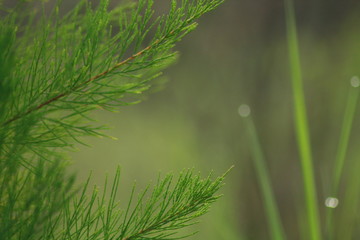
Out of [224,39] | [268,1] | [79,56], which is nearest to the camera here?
[79,56]

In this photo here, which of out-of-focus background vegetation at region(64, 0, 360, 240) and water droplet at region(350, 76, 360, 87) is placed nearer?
water droplet at region(350, 76, 360, 87)

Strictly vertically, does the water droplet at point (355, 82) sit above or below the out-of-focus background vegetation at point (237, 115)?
below

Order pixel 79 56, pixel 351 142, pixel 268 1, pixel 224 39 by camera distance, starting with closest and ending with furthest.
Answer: pixel 79 56 < pixel 351 142 < pixel 268 1 < pixel 224 39

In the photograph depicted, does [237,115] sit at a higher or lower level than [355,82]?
higher

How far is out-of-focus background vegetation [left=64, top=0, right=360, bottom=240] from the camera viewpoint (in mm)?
2398

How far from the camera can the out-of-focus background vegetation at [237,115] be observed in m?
2.40

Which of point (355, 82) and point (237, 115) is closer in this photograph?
point (355, 82)

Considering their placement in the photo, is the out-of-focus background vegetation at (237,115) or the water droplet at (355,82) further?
the out-of-focus background vegetation at (237,115)

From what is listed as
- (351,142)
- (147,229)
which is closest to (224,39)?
(351,142)

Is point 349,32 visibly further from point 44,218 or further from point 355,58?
point 44,218

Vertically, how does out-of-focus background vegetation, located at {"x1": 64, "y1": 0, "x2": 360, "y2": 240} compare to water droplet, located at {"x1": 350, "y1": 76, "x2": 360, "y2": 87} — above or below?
above

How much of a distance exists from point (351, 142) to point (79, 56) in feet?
6.36

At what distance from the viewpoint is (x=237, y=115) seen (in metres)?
2.62

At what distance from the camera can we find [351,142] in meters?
2.35
